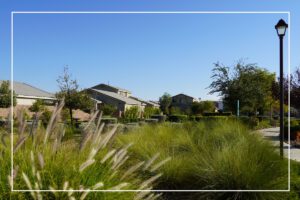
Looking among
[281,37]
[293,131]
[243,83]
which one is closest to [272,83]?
[243,83]

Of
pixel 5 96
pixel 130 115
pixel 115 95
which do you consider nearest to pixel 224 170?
pixel 115 95

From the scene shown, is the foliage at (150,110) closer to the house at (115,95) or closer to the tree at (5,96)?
the house at (115,95)

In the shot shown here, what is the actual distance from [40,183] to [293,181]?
12.3ft

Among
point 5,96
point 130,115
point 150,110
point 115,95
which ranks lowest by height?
point 130,115

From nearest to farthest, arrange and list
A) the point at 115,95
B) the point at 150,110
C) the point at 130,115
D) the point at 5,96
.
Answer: the point at 115,95 → the point at 150,110 → the point at 130,115 → the point at 5,96

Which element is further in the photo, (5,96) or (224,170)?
(5,96)

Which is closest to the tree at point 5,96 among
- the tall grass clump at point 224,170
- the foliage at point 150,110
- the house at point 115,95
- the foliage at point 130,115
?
the house at point 115,95

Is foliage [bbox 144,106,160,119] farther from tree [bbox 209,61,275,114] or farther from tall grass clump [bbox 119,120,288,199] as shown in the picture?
tall grass clump [bbox 119,120,288,199]

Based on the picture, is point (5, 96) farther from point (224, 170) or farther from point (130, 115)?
point (224, 170)

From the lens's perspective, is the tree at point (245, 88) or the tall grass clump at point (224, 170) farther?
the tree at point (245, 88)

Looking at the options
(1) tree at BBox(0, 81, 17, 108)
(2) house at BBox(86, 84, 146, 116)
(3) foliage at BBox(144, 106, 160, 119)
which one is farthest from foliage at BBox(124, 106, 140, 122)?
(1) tree at BBox(0, 81, 17, 108)

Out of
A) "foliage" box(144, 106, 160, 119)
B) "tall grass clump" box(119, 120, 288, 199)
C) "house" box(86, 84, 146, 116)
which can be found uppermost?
"house" box(86, 84, 146, 116)

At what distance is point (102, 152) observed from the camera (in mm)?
3688

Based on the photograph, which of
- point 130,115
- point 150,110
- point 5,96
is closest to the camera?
point 150,110
